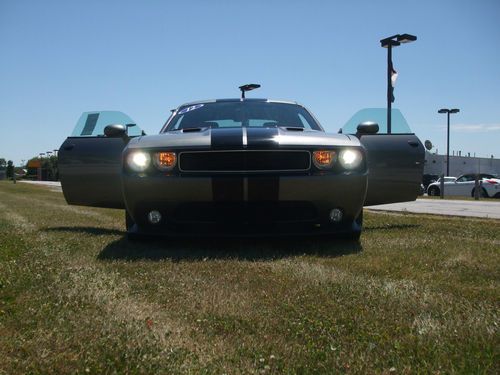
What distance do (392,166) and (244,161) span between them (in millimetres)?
1920

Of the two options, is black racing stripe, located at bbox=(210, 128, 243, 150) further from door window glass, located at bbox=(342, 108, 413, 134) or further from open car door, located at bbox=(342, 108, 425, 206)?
door window glass, located at bbox=(342, 108, 413, 134)

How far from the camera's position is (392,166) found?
200 inches

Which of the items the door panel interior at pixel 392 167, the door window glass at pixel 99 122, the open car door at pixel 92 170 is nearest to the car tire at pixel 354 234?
the door panel interior at pixel 392 167

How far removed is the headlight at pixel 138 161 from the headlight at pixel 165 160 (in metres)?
0.08

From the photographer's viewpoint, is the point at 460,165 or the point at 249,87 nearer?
the point at 249,87

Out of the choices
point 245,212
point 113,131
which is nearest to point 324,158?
point 245,212

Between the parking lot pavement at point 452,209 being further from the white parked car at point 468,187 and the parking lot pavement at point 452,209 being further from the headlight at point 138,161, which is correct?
the white parked car at point 468,187

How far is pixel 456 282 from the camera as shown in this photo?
9.27 feet

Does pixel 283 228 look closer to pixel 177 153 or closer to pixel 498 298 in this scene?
pixel 177 153

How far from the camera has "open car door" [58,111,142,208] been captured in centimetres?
511

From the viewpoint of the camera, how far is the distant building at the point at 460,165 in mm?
63366

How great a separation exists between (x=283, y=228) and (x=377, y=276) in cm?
109

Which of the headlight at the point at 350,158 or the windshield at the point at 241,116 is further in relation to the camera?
the windshield at the point at 241,116

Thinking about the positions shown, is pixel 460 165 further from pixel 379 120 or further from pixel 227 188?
pixel 227 188
